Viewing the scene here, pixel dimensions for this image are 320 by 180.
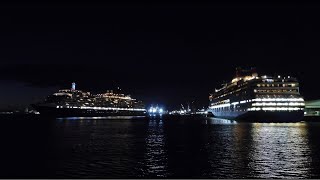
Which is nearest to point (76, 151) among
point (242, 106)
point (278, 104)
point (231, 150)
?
point (231, 150)

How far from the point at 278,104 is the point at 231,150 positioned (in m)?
77.7

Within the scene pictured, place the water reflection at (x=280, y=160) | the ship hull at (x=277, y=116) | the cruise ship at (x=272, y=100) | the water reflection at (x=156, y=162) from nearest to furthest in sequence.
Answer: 1. the water reflection at (x=280, y=160)
2. the water reflection at (x=156, y=162)
3. the ship hull at (x=277, y=116)
4. the cruise ship at (x=272, y=100)

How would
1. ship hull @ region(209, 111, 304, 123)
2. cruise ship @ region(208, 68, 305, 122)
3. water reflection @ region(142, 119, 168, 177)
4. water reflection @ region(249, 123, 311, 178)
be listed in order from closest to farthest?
water reflection @ region(249, 123, 311, 178) < water reflection @ region(142, 119, 168, 177) < ship hull @ region(209, 111, 304, 123) < cruise ship @ region(208, 68, 305, 122)

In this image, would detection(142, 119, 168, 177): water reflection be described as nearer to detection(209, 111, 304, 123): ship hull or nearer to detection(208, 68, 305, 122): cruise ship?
detection(209, 111, 304, 123): ship hull

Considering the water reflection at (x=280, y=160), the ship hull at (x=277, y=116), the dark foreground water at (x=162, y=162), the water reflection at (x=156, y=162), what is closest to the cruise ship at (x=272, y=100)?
the ship hull at (x=277, y=116)

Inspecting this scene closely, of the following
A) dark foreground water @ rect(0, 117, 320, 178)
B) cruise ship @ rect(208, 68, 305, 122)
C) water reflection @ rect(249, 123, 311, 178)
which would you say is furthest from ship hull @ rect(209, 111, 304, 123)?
dark foreground water @ rect(0, 117, 320, 178)

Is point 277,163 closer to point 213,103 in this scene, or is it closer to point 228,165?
point 228,165

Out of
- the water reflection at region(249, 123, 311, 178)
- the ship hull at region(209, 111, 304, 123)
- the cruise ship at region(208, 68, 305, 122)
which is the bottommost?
the water reflection at region(249, 123, 311, 178)

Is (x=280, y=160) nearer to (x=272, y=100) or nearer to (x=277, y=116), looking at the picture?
(x=277, y=116)

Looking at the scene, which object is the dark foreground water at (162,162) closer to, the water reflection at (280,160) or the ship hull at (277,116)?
the water reflection at (280,160)

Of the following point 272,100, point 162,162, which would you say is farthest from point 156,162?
point 272,100

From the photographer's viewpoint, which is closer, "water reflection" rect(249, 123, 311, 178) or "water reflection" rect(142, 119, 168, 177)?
"water reflection" rect(249, 123, 311, 178)

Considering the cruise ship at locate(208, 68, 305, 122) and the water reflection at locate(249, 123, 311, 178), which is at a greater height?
the cruise ship at locate(208, 68, 305, 122)

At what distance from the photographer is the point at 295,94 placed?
373ft
